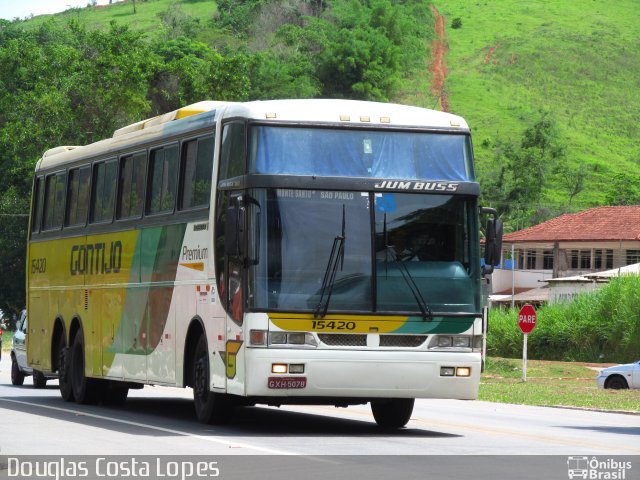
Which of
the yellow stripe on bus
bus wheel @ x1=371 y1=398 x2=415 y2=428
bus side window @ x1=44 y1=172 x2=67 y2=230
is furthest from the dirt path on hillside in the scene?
the yellow stripe on bus

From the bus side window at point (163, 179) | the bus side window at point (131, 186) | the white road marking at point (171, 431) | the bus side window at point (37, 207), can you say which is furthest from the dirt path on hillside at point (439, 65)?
the bus side window at point (163, 179)

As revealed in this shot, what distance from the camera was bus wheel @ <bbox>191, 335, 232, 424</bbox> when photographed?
17.7 metres

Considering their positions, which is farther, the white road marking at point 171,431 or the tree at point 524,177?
the tree at point 524,177

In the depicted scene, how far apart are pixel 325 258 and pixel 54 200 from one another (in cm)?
968

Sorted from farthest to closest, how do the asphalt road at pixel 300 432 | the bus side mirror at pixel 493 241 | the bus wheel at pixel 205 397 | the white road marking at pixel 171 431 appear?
the bus wheel at pixel 205 397 < the bus side mirror at pixel 493 241 < the asphalt road at pixel 300 432 < the white road marking at pixel 171 431

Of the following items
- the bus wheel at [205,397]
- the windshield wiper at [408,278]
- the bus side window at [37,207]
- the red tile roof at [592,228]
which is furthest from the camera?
the red tile roof at [592,228]

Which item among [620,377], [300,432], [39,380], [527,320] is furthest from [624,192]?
[300,432]

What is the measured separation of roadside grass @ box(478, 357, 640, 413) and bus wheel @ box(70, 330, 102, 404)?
898 centimetres

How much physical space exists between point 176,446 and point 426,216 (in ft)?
14.3

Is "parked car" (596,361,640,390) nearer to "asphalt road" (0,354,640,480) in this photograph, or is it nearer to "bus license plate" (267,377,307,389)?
"asphalt road" (0,354,640,480)

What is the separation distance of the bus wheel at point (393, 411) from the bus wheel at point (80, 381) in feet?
19.6

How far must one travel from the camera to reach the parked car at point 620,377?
34.3 metres

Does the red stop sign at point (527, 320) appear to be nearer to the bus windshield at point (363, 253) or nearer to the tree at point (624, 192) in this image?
the bus windshield at point (363, 253)

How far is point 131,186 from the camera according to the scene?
21.2 meters
